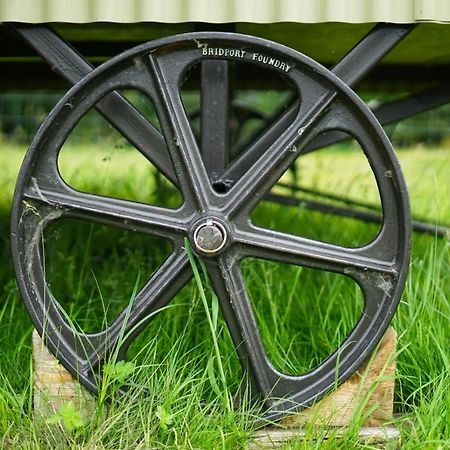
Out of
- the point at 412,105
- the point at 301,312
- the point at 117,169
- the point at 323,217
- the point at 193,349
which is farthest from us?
the point at 117,169

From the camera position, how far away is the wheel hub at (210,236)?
7.75 feet

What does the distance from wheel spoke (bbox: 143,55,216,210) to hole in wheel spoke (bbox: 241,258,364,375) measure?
469mm

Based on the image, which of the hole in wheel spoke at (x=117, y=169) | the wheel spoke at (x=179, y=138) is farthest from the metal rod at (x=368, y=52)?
the hole in wheel spoke at (x=117, y=169)

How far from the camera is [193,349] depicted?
2686 millimetres

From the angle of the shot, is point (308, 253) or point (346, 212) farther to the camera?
point (346, 212)

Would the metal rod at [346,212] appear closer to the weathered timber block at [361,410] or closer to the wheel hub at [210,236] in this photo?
the weathered timber block at [361,410]

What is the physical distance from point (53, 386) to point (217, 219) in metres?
0.65

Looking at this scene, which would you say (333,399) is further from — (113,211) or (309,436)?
(113,211)

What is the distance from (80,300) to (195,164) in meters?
1.11

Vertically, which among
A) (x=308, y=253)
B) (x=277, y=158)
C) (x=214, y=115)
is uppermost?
(x=214, y=115)

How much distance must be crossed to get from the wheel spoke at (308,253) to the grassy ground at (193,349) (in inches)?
10.2

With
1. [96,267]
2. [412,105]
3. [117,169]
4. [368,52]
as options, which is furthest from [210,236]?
[117,169]

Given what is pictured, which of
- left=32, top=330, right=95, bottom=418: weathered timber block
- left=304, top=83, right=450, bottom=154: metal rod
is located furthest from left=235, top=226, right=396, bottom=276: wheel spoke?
left=304, top=83, right=450, bottom=154: metal rod

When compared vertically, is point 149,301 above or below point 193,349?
above
